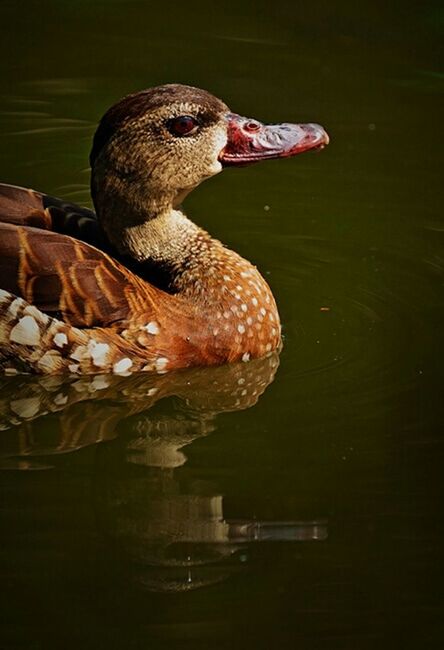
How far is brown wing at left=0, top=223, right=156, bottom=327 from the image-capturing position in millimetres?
7160

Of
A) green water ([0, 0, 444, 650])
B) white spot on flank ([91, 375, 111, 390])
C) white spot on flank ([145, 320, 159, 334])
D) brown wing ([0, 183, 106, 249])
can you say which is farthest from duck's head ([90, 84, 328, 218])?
green water ([0, 0, 444, 650])

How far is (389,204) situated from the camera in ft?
30.9

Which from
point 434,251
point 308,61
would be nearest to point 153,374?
point 434,251

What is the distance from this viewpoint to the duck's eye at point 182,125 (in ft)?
24.1

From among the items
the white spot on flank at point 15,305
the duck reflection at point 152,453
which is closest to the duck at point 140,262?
the white spot on flank at point 15,305

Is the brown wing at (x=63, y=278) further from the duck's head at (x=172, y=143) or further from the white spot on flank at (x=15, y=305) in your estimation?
the duck's head at (x=172, y=143)

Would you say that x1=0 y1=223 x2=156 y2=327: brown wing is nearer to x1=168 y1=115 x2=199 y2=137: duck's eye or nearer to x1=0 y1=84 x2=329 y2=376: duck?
x1=0 y1=84 x2=329 y2=376: duck

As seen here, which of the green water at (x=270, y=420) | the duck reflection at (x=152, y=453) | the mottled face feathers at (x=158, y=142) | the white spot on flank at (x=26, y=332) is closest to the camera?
the green water at (x=270, y=420)

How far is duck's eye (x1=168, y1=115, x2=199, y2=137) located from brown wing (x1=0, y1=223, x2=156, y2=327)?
76 cm

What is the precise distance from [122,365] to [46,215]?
36.3 inches

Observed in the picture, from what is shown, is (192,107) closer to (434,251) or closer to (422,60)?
(434,251)

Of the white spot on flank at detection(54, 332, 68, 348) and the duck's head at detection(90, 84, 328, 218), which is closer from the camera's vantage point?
the white spot on flank at detection(54, 332, 68, 348)

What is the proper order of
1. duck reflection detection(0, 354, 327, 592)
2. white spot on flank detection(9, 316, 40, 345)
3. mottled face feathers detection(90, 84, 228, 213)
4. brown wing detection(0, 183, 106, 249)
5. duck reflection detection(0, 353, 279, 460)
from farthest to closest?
brown wing detection(0, 183, 106, 249) < mottled face feathers detection(90, 84, 228, 213) < white spot on flank detection(9, 316, 40, 345) < duck reflection detection(0, 353, 279, 460) < duck reflection detection(0, 354, 327, 592)

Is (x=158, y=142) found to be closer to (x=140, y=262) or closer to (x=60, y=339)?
(x=140, y=262)
